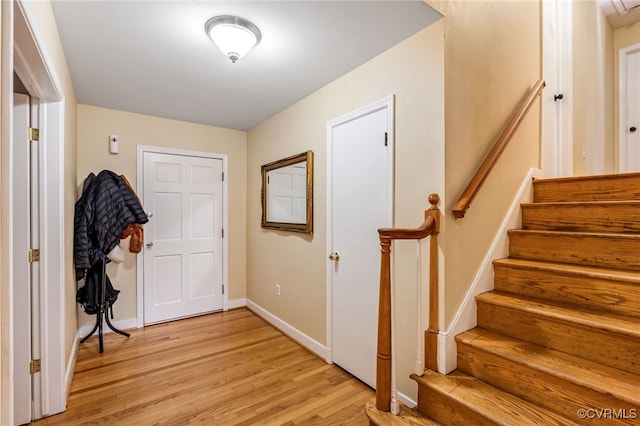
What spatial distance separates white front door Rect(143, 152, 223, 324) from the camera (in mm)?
3389

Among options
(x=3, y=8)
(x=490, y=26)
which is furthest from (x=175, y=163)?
(x=490, y=26)

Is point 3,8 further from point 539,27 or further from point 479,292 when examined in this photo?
point 539,27

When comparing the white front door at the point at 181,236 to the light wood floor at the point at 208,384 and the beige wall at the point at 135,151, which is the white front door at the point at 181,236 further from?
the light wood floor at the point at 208,384

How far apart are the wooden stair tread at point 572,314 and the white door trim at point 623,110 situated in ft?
9.16

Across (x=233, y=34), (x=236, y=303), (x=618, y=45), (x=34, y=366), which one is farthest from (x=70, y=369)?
(x=618, y=45)

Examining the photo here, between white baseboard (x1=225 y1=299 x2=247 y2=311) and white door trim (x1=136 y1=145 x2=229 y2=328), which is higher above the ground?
white door trim (x1=136 y1=145 x2=229 y2=328)

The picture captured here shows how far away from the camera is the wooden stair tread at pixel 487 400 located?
1.25 m

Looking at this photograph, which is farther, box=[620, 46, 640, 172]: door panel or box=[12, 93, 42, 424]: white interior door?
box=[620, 46, 640, 172]: door panel

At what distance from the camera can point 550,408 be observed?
1309mm

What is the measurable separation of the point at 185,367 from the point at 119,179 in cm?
183

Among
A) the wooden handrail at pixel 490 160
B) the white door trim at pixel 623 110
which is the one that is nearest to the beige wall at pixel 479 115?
the wooden handrail at pixel 490 160

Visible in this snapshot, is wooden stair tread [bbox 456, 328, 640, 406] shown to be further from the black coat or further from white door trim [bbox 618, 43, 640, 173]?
white door trim [bbox 618, 43, 640, 173]

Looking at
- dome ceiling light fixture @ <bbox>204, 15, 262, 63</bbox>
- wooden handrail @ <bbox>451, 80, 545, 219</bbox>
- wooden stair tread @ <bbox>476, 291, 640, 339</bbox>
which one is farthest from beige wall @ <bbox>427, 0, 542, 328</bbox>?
dome ceiling light fixture @ <bbox>204, 15, 262, 63</bbox>

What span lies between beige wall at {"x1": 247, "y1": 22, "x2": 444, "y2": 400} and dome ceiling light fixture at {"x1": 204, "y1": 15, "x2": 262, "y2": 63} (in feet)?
2.72
